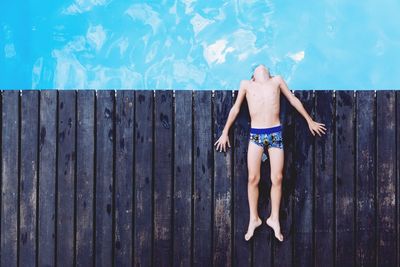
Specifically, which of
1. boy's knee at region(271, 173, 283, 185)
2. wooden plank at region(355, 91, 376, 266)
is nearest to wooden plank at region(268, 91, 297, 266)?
boy's knee at region(271, 173, 283, 185)

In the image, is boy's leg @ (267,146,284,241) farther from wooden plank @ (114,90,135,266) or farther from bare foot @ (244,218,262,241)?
wooden plank @ (114,90,135,266)

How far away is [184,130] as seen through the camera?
12.9 feet

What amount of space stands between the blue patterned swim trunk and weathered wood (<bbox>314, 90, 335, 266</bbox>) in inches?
13.7

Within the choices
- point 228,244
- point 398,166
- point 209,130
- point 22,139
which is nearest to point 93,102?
point 22,139

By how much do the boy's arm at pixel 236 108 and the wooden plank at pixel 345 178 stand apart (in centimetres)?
81

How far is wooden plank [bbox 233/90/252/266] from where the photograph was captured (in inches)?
154

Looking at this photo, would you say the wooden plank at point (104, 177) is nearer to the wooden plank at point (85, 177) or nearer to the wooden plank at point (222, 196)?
the wooden plank at point (85, 177)

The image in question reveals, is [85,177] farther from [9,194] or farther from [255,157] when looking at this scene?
[255,157]


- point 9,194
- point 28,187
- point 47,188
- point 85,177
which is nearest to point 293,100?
point 85,177

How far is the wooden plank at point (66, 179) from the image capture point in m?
3.94

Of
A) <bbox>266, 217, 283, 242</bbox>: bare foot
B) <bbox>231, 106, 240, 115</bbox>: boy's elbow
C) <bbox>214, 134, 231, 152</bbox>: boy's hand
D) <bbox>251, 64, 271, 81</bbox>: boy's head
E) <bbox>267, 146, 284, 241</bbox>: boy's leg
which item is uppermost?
<bbox>251, 64, 271, 81</bbox>: boy's head

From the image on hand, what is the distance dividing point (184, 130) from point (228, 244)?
103 centimetres

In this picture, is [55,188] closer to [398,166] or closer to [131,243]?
[131,243]

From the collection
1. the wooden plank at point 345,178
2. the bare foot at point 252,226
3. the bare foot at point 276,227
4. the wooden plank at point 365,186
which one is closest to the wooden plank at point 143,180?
the bare foot at point 252,226
